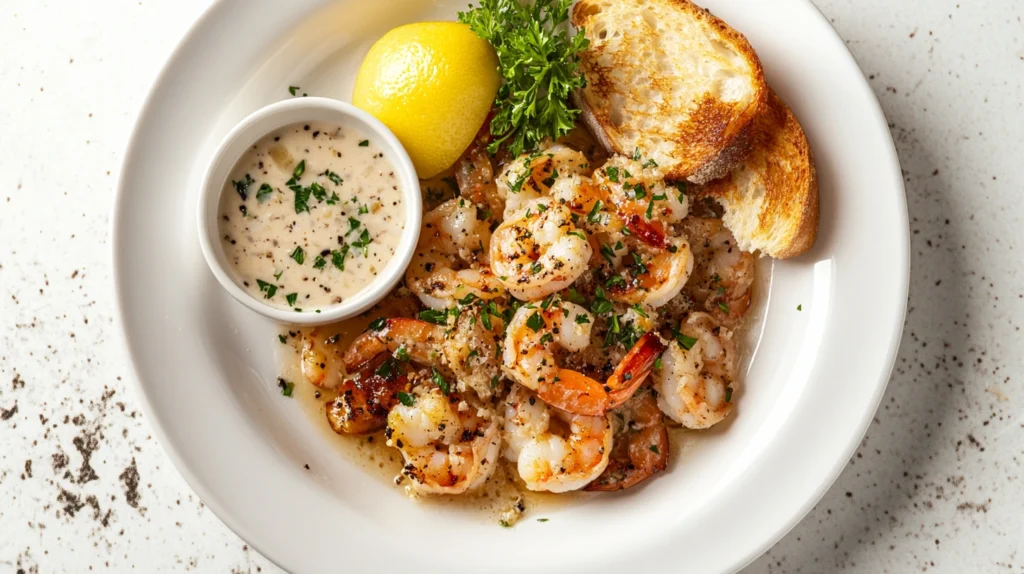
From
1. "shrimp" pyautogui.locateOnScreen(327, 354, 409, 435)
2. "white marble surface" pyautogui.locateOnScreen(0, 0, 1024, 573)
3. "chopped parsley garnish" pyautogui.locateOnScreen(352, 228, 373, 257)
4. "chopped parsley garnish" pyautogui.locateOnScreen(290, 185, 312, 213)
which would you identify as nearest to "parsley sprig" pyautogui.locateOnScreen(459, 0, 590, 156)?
"chopped parsley garnish" pyautogui.locateOnScreen(352, 228, 373, 257)

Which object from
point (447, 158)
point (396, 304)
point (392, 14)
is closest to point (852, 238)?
point (447, 158)

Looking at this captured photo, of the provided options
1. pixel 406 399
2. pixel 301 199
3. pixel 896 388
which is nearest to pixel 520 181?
pixel 301 199

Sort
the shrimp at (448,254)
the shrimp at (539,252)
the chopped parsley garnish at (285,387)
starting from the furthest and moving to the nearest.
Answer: the chopped parsley garnish at (285,387) < the shrimp at (448,254) < the shrimp at (539,252)

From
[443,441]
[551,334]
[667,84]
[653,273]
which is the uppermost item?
[667,84]

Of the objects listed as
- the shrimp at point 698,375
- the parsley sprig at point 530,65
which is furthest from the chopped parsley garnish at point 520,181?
the shrimp at point 698,375

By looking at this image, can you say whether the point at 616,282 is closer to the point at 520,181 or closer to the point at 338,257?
the point at 520,181

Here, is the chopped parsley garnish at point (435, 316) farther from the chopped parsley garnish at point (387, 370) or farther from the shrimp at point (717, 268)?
the shrimp at point (717, 268)
